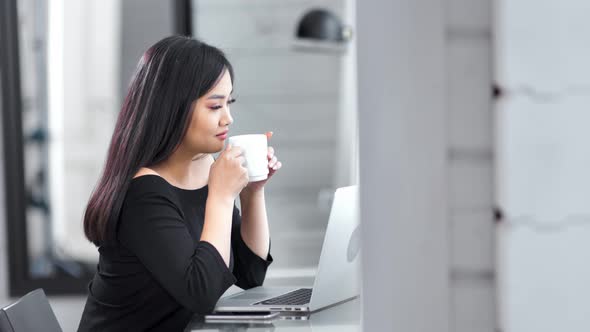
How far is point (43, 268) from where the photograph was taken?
3.16m

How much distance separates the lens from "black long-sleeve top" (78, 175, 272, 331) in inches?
51.6

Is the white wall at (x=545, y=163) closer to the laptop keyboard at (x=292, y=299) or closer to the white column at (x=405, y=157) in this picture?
the white column at (x=405, y=157)

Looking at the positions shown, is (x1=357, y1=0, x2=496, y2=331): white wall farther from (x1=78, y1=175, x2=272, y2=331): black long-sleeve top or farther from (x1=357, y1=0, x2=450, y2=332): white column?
(x1=78, y1=175, x2=272, y2=331): black long-sleeve top

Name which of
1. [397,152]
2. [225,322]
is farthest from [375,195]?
[225,322]

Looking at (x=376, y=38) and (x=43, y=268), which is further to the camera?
(x=43, y=268)

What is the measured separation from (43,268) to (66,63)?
0.90 meters

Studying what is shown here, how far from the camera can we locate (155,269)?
133 cm

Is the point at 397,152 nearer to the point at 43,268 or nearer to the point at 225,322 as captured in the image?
the point at 225,322

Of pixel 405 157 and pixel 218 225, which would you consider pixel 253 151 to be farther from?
pixel 405 157

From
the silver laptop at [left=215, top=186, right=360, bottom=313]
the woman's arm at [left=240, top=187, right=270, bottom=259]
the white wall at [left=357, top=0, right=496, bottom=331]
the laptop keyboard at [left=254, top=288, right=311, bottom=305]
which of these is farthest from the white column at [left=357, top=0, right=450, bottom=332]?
the woman's arm at [left=240, top=187, right=270, bottom=259]

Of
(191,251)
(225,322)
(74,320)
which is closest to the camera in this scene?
(225,322)

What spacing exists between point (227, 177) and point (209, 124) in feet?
0.38

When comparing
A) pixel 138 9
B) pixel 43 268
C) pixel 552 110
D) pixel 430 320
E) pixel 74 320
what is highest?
pixel 138 9

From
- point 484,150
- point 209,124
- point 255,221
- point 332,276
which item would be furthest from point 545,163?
point 255,221
